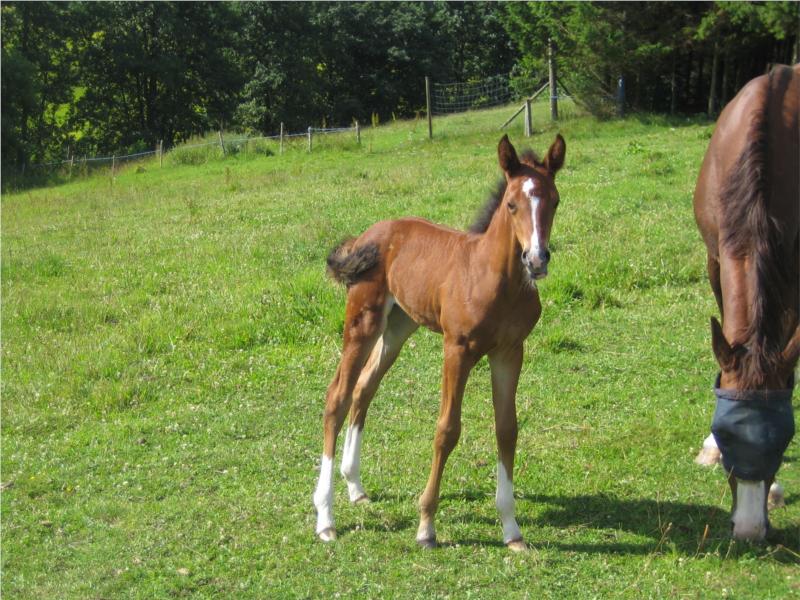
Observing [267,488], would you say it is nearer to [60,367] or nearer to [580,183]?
[60,367]

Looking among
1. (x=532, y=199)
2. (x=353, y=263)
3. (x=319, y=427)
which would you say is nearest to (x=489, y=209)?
(x=532, y=199)

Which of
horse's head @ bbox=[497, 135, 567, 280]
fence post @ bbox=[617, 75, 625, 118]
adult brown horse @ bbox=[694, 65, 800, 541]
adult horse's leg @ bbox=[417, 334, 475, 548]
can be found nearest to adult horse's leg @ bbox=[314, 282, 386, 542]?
adult horse's leg @ bbox=[417, 334, 475, 548]

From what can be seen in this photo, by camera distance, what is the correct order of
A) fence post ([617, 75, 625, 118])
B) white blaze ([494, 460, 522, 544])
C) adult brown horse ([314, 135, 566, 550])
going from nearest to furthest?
adult brown horse ([314, 135, 566, 550]) → white blaze ([494, 460, 522, 544]) → fence post ([617, 75, 625, 118])

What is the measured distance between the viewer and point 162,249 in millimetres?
13359

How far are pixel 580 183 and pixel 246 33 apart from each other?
37256 millimetres

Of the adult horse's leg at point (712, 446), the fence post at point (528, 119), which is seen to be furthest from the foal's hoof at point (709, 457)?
Result: the fence post at point (528, 119)

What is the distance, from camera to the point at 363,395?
5910 mm

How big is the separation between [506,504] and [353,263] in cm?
187

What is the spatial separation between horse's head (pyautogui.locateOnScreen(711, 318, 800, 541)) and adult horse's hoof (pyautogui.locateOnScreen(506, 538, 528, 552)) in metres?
1.24

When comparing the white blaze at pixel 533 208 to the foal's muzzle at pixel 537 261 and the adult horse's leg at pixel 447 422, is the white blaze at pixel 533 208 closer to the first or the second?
the foal's muzzle at pixel 537 261

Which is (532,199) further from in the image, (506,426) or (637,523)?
(637,523)

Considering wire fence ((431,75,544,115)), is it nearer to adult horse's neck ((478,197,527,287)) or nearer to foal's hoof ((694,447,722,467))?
foal's hoof ((694,447,722,467))

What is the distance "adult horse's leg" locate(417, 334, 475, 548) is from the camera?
4941mm

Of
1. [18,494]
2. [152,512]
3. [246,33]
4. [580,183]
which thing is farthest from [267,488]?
[246,33]
